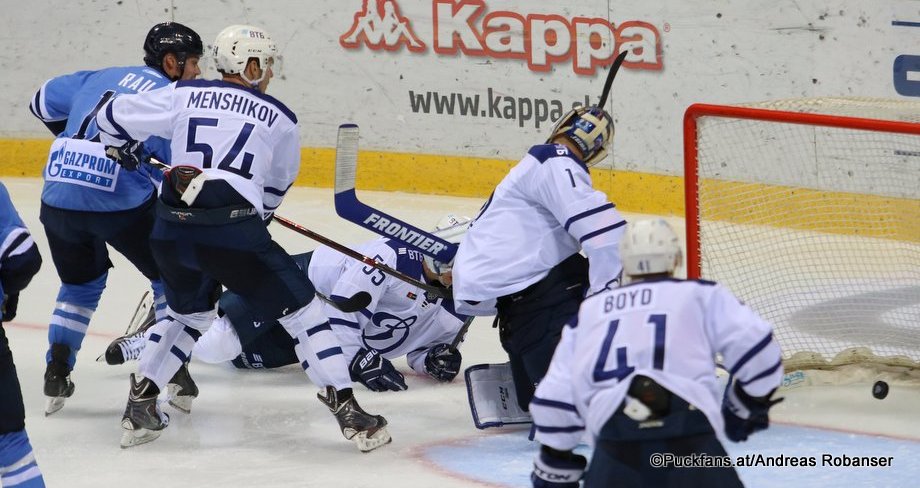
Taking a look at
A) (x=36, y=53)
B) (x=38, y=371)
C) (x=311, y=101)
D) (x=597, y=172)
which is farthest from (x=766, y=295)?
(x=36, y=53)

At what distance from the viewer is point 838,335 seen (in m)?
5.04

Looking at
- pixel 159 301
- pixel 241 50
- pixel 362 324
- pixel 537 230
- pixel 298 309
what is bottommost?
pixel 362 324

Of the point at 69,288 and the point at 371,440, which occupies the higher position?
the point at 69,288

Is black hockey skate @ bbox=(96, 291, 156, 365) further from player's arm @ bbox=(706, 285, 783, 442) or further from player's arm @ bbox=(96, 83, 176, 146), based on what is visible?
player's arm @ bbox=(706, 285, 783, 442)

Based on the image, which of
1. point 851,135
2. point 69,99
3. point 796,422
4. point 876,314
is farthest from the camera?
point 851,135

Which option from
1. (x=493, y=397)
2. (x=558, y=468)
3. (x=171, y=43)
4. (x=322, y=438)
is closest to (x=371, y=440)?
(x=322, y=438)

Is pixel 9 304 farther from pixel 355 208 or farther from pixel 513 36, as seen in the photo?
pixel 513 36

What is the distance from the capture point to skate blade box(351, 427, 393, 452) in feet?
14.1

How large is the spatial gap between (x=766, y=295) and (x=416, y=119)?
9.56 ft

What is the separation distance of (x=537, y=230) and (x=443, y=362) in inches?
42.4

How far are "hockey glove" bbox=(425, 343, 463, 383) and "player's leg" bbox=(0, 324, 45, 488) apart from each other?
1893 millimetres

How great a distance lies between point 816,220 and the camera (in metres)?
5.95

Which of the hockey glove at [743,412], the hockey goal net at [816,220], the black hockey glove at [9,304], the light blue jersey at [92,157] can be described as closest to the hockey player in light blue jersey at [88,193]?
the light blue jersey at [92,157]

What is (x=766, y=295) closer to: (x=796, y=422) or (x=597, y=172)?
(x=796, y=422)
